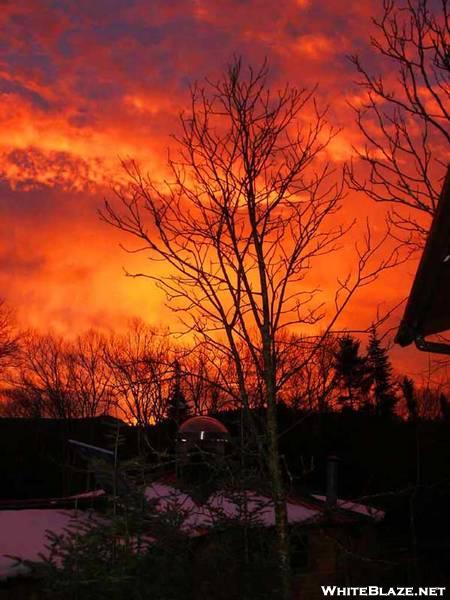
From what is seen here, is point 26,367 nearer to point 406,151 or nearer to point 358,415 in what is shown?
point 358,415

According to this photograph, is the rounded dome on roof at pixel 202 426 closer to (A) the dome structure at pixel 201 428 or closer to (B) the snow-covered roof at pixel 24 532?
(A) the dome structure at pixel 201 428

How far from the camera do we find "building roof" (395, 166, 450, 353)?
5316 millimetres

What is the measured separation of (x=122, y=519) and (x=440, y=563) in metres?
21.1

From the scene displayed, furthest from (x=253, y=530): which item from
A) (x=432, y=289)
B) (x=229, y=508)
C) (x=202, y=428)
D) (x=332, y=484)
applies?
(x=332, y=484)

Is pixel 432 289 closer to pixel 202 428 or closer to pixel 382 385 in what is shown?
pixel 202 428

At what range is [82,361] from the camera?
50.5 metres

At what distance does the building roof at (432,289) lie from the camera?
5316mm

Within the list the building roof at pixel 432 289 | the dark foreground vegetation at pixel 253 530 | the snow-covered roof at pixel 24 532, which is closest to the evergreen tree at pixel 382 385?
the dark foreground vegetation at pixel 253 530

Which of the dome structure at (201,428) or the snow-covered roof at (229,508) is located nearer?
the snow-covered roof at (229,508)

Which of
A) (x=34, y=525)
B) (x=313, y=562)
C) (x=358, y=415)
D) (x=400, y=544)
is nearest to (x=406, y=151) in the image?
(x=34, y=525)

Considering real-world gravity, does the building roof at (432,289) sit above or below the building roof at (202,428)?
above

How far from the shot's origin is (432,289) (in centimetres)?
595

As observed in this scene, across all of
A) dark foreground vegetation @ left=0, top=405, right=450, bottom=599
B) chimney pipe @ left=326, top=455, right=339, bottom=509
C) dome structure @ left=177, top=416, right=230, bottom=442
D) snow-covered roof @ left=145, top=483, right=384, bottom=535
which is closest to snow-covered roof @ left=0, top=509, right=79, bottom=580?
dark foreground vegetation @ left=0, top=405, right=450, bottom=599

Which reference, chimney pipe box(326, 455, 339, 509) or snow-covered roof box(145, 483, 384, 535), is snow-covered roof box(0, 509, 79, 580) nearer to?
snow-covered roof box(145, 483, 384, 535)
